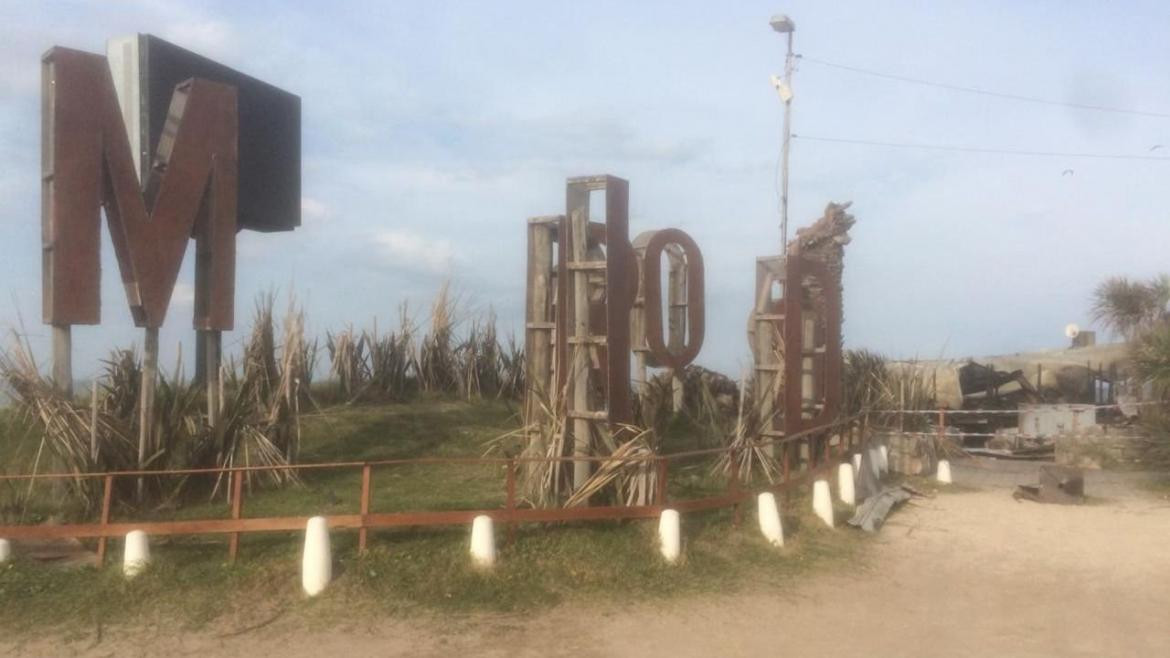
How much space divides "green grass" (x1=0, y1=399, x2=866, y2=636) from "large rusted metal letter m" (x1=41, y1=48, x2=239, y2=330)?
2.13 m

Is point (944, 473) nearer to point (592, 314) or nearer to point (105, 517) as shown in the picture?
point (592, 314)

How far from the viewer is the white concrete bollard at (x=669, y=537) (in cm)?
818

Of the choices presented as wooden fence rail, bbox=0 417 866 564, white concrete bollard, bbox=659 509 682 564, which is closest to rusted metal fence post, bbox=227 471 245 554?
wooden fence rail, bbox=0 417 866 564

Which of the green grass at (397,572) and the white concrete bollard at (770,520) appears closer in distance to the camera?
the green grass at (397,572)

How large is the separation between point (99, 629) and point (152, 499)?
7.82ft

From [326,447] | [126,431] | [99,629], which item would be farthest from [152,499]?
[326,447]

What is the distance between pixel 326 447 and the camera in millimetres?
11953

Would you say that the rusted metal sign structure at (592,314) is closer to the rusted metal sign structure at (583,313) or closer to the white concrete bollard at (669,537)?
the rusted metal sign structure at (583,313)

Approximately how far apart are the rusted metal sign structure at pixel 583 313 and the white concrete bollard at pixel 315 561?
2412 mm

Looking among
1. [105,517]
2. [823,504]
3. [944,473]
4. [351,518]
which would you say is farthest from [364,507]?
[944,473]

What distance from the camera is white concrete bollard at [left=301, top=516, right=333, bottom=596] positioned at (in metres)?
7.16

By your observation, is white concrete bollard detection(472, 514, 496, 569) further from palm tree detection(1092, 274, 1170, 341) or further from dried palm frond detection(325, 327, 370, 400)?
palm tree detection(1092, 274, 1170, 341)

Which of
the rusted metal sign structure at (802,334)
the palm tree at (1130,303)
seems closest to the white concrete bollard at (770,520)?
the rusted metal sign structure at (802,334)

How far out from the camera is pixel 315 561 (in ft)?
23.5
